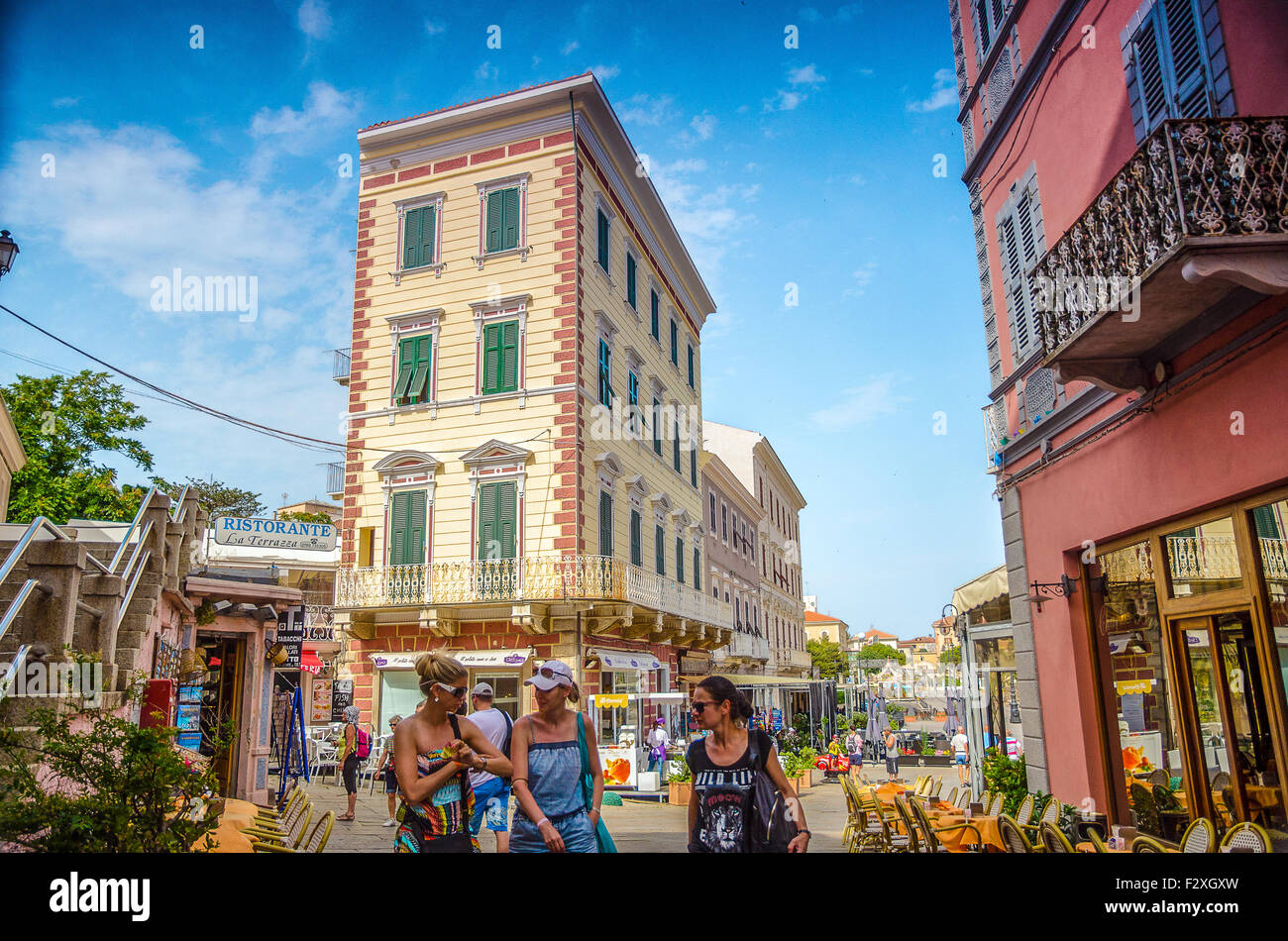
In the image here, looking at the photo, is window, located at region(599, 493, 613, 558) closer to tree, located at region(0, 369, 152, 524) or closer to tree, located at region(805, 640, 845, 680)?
tree, located at region(0, 369, 152, 524)

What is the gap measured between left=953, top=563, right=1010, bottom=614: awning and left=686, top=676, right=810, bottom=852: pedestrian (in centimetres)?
711

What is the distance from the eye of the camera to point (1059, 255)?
687cm

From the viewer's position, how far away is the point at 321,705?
774 inches

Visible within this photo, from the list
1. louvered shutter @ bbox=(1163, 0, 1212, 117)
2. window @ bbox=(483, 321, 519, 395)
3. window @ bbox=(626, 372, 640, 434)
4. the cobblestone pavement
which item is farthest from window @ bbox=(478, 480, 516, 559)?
louvered shutter @ bbox=(1163, 0, 1212, 117)

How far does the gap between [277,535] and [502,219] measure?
8739mm

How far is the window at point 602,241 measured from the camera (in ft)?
64.7

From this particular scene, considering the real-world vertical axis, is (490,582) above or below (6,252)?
below

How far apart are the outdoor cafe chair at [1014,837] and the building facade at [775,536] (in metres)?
28.3

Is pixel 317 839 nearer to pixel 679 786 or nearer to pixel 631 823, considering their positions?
pixel 631 823

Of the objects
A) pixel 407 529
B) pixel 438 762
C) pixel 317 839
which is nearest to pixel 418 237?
pixel 407 529

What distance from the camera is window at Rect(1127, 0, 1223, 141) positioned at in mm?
6211

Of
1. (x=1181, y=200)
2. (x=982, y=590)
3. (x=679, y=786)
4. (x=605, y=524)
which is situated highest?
(x=605, y=524)
